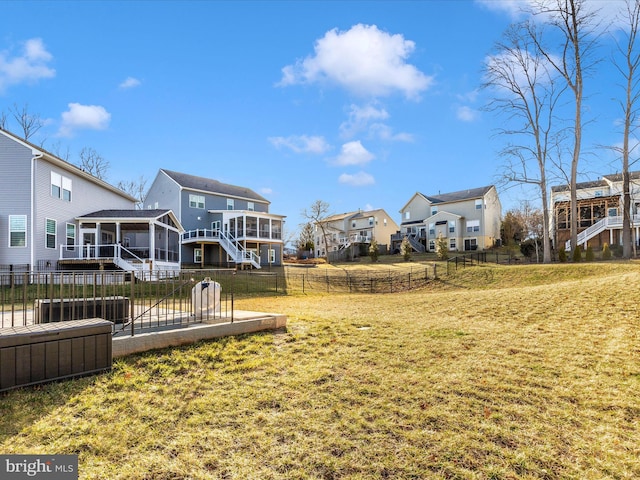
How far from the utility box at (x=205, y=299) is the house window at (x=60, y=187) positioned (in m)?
16.5

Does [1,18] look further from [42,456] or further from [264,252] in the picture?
[264,252]

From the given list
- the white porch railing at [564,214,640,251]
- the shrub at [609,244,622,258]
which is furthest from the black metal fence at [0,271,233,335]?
the white porch railing at [564,214,640,251]

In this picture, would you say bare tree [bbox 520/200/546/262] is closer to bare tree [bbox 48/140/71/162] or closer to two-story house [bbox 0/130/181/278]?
two-story house [bbox 0/130/181/278]

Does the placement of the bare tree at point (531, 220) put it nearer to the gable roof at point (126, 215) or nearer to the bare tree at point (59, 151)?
the gable roof at point (126, 215)

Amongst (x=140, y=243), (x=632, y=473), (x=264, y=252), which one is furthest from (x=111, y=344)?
(x=264, y=252)

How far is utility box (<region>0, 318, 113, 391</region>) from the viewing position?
4.26 m

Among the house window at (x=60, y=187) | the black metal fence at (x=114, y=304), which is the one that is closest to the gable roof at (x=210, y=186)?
the house window at (x=60, y=187)

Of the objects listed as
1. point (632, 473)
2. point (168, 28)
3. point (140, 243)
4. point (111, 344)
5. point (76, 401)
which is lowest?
point (632, 473)

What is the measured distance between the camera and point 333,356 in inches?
240

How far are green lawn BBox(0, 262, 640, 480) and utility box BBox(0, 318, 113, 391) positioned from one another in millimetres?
187

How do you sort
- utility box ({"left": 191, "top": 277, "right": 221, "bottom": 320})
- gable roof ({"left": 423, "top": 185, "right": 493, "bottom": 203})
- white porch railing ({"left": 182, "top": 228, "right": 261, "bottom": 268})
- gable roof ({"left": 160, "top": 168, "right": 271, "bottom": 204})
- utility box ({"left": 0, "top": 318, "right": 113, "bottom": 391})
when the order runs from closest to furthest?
utility box ({"left": 0, "top": 318, "right": 113, "bottom": 391}) < utility box ({"left": 191, "top": 277, "right": 221, "bottom": 320}) < white porch railing ({"left": 182, "top": 228, "right": 261, "bottom": 268}) < gable roof ({"left": 160, "top": 168, "right": 271, "bottom": 204}) < gable roof ({"left": 423, "top": 185, "right": 493, "bottom": 203})

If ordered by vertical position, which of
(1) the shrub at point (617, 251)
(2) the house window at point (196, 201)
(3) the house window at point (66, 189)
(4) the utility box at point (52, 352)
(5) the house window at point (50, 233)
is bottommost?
(4) the utility box at point (52, 352)

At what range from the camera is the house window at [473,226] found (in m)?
41.1

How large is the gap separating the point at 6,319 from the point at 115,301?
312 centimetres
